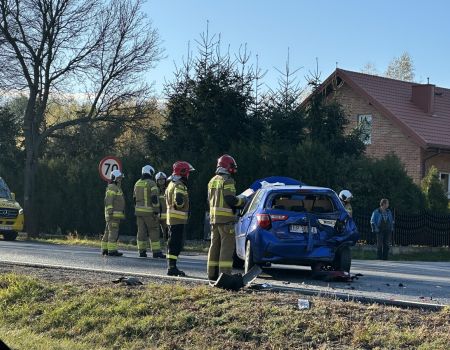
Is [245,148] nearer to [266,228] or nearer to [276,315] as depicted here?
[266,228]

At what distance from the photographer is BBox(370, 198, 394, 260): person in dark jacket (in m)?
20.2

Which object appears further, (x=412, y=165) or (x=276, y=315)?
(x=412, y=165)

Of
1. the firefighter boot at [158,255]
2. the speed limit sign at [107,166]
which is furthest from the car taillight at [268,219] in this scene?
the speed limit sign at [107,166]

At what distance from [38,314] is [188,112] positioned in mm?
18014

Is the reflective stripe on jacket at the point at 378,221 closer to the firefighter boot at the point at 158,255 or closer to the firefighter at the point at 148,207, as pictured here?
the firefighter boot at the point at 158,255

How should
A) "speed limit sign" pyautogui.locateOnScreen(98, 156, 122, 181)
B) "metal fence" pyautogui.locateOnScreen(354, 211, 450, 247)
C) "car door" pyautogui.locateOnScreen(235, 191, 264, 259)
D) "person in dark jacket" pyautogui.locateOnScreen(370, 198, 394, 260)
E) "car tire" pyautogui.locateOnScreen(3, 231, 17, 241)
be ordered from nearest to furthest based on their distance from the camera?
"car door" pyautogui.locateOnScreen(235, 191, 264, 259)
"person in dark jacket" pyautogui.locateOnScreen(370, 198, 394, 260)
"speed limit sign" pyautogui.locateOnScreen(98, 156, 122, 181)
"metal fence" pyautogui.locateOnScreen(354, 211, 450, 247)
"car tire" pyautogui.locateOnScreen(3, 231, 17, 241)

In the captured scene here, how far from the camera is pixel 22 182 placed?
1289 inches

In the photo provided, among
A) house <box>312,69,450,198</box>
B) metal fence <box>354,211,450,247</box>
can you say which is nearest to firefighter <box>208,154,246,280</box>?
metal fence <box>354,211,450,247</box>

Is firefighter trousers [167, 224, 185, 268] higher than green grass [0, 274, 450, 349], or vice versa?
firefighter trousers [167, 224, 185, 268]

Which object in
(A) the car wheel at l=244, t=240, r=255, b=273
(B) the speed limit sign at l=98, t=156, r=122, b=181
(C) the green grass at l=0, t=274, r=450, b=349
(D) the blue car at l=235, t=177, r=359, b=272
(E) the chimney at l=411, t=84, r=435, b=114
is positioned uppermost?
(E) the chimney at l=411, t=84, r=435, b=114

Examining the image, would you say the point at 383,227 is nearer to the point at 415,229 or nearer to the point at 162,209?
the point at 415,229

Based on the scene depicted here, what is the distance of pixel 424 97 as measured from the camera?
38.1 metres

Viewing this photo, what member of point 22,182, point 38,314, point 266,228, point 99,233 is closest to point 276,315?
point 38,314

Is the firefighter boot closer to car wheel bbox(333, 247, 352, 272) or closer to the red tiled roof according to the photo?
car wheel bbox(333, 247, 352, 272)
